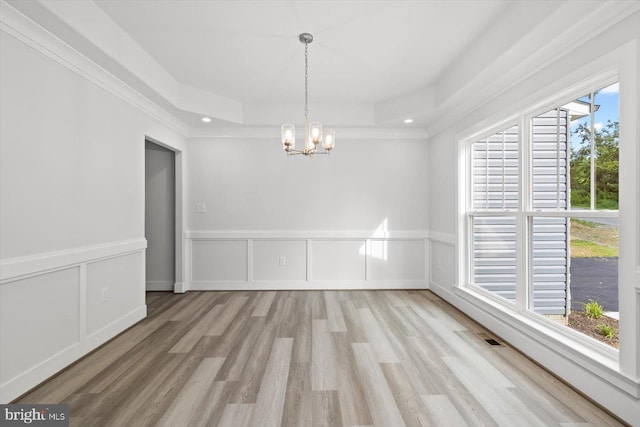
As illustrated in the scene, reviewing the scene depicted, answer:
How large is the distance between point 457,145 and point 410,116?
74 cm

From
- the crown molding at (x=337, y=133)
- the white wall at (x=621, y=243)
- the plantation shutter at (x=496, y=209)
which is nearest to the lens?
the white wall at (x=621, y=243)

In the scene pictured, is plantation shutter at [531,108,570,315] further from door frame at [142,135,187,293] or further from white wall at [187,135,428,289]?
door frame at [142,135,187,293]

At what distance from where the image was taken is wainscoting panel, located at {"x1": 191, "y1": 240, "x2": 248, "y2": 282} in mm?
4715

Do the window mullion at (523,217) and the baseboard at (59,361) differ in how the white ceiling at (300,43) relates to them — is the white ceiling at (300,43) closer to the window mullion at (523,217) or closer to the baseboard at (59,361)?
the window mullion at (523,217)

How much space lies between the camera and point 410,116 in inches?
161

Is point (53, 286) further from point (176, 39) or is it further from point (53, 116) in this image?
point (176, 39)

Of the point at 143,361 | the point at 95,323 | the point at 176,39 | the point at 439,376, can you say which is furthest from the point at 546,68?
the point at 95,323

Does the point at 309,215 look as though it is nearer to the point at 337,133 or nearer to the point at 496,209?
the point at 337,133

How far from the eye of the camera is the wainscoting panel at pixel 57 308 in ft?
6.33

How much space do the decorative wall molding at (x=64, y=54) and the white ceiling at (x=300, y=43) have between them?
423 millimetres

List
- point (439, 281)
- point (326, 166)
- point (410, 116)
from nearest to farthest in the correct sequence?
point (410, 116) < point (439, 281) < point (326, 166)

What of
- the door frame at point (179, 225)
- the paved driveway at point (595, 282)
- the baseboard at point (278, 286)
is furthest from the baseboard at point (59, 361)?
the paved driveway at point (595, 282)

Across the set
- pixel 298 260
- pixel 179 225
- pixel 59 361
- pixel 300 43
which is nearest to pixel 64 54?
pixel 300 43

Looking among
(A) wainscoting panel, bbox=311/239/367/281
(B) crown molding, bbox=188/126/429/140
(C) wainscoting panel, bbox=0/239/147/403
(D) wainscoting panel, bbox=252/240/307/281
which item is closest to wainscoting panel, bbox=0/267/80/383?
(C) wainscoting panel, bbox=0/239/147/403
